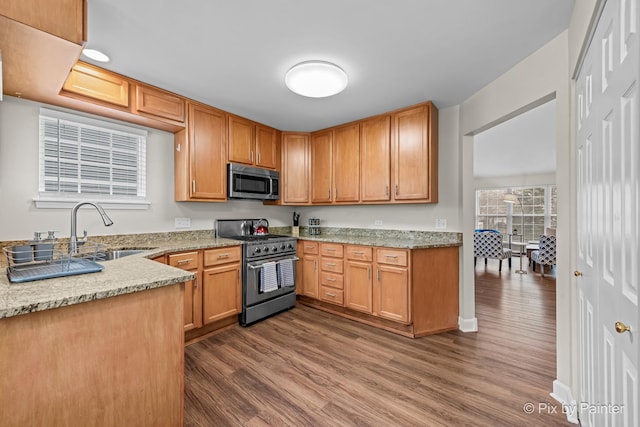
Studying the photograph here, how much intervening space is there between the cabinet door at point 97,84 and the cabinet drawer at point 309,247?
7.77 ft

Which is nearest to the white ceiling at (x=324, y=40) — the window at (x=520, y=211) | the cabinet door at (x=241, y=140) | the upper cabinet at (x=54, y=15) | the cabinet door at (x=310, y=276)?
A: the upper cabinet at (x=54, y=15)

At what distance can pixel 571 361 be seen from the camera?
167 centimetres

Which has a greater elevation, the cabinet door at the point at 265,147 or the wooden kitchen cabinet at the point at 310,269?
the cabinet door at the point at 265,147

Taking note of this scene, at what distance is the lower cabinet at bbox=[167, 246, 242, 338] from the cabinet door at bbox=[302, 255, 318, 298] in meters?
0.92

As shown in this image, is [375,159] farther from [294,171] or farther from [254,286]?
[254,286]

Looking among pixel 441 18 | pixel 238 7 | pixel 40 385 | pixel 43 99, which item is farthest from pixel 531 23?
pixel 43 99

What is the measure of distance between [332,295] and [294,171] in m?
1.82

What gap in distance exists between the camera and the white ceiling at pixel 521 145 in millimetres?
3531

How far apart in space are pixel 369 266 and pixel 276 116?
83.6 inches

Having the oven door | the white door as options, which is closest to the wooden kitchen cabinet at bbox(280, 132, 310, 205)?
the oven door

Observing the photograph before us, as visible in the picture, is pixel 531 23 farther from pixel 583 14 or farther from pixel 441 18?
pixel 441 18

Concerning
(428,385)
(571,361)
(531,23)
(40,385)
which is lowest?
(428,385)

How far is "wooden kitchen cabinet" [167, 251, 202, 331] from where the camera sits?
8.00 ft

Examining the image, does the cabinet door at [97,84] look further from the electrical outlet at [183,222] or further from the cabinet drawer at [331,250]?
the cabinet drawer at [331,250]
